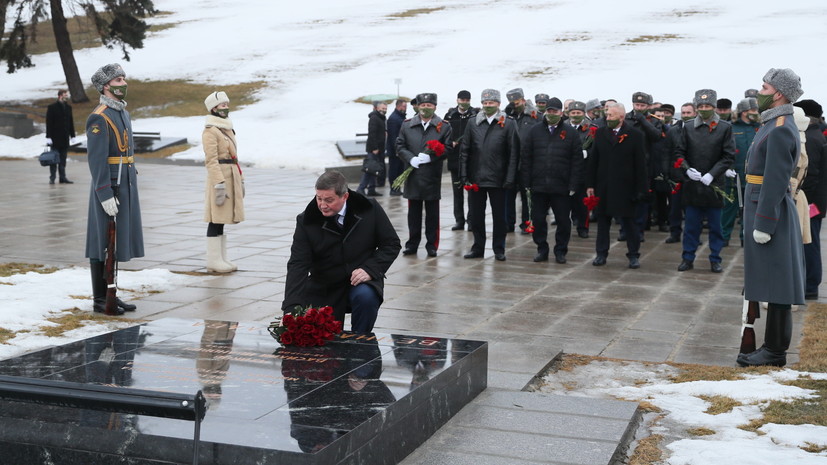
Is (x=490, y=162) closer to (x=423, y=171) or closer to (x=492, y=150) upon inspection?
(x=492, y=150)

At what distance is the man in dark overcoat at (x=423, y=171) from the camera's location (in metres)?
11.9

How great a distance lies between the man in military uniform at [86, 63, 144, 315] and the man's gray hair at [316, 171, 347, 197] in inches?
117

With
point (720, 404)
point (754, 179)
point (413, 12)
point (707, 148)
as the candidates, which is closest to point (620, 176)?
point (707, 148)

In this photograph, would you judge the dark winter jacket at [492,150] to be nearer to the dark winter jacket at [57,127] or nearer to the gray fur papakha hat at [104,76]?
the gray fur papakha hat at [104,76]

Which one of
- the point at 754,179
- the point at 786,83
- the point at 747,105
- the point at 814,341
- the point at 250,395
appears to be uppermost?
the point at 786,83

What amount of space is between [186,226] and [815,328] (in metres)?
8.91

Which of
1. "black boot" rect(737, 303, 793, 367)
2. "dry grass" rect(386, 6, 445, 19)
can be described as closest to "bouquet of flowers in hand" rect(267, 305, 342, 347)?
"black boot" rect(737, 303, 793, 367)

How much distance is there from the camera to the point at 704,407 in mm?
5938

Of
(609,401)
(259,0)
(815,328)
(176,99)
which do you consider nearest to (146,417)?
(609,401)

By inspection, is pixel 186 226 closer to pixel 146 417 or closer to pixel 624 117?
pixel 624 117

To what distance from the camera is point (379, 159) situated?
20.1 metres

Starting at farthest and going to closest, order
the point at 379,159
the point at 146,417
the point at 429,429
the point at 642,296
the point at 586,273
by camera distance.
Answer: the point at 379,159
the point at 586,273
the point at 642,296
the point at 429,429
the point at 146,417

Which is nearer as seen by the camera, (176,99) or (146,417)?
(146,417)

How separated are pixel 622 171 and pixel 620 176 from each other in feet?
0.20
